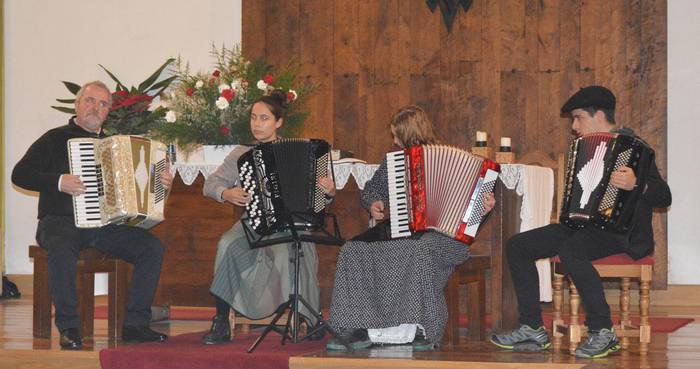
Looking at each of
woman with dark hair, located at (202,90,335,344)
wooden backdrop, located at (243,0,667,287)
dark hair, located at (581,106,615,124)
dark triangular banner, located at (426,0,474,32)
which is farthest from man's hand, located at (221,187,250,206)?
dark triangular banner, located at (426,0,474,32)

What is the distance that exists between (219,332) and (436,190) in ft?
4.03

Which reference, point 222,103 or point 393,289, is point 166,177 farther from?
point 393,289

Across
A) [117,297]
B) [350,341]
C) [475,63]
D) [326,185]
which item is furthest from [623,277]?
[475,63]

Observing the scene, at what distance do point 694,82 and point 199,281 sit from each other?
Answer: 353 centimetres

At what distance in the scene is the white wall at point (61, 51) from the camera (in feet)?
24.9

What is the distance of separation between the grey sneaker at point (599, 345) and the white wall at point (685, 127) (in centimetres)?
273

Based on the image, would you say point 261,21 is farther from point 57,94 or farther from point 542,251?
point 542,251

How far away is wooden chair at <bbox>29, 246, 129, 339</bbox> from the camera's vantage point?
15.7ft

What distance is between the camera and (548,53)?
22.5ft

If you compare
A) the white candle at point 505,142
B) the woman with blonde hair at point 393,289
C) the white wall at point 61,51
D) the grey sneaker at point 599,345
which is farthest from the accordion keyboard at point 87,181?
the white wall at point 61,51

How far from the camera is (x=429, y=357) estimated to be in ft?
13.5

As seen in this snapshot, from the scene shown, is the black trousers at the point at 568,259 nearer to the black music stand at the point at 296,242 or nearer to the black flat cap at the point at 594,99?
the black flat cap at the point at 594,99

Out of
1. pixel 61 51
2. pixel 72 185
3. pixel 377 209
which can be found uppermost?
pixel 61 51

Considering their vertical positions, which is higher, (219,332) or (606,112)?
(606,112)
